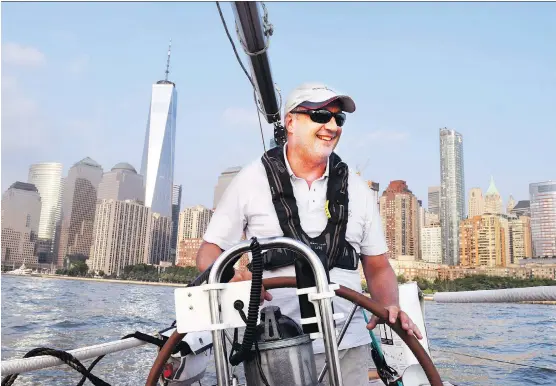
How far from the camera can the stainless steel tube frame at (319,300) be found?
1054 millimetres

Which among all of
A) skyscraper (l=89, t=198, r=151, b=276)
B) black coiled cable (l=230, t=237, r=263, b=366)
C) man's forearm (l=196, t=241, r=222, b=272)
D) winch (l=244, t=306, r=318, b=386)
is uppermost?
skyscraper (l=89, t=198, r=151, b=276)

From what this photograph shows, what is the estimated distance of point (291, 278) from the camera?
132 centimetres

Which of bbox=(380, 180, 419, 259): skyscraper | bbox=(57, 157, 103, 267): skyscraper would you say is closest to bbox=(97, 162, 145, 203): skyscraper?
bbox=(57, 157, 103, 267): skyscraper

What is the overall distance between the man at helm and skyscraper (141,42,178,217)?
5981 inches

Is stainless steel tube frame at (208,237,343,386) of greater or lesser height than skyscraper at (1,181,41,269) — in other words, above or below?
below

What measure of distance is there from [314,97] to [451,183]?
148095 millimetres

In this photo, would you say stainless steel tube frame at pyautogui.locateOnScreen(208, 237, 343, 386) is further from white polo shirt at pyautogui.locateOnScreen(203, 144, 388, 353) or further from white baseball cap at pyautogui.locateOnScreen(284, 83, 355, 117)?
white baseball cap at pyautogui.locateOnScreen(284, 83, 355, 117)

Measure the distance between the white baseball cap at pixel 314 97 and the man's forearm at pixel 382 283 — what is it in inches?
24.1

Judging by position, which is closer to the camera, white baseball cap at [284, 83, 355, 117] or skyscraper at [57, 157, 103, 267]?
white baseball cap at [284, 83, 355, 117]

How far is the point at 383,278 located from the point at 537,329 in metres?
25.2

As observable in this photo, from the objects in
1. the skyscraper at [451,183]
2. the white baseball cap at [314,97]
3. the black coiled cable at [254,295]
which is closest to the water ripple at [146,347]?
the white baseball cap at [314,97]

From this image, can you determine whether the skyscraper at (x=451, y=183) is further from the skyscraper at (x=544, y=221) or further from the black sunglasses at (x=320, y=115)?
the black sunglasses at (x=320, y=115)

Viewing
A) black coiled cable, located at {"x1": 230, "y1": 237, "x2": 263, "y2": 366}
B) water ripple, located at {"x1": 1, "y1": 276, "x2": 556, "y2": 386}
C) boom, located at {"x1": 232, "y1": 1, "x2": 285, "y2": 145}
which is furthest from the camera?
water ripple, located at {"x1": 1, "y1": 276, "x2": 556, "y2": 386}

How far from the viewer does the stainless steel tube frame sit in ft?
3.46
